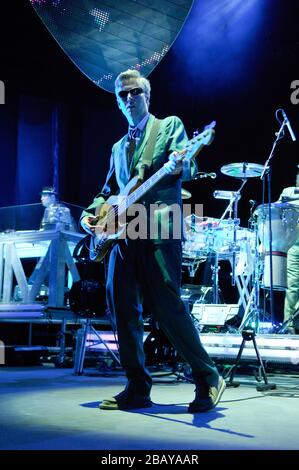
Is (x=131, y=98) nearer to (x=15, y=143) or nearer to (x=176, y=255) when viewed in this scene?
(x=176, y=255)

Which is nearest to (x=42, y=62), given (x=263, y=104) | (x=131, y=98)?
(x=263, y=104)

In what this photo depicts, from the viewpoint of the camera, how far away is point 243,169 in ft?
26.0

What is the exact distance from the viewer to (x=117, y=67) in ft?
25.0

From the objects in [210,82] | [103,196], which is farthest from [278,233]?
[210,82]

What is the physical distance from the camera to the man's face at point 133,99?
3.59 m

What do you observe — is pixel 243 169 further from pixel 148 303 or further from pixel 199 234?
pixel 148 303

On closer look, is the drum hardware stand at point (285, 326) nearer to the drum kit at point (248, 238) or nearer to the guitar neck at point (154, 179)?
the drum kit at point (248, 238)

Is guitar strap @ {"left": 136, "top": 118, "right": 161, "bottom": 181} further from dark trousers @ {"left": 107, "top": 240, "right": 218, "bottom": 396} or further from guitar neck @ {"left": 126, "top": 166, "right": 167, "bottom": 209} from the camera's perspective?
dark trousers @ {"left": 107, "top": 240, "right": 218, "bottom": 396}

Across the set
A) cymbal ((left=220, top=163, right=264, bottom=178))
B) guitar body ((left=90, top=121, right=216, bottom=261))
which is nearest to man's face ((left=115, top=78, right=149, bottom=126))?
guitar body ((left=90, top=121, right=216, bottom=261))

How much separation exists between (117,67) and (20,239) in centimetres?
371

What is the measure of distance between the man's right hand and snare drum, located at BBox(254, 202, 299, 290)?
3.87m

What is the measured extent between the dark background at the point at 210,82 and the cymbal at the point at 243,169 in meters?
2.55

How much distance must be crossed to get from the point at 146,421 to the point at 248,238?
18.8ft

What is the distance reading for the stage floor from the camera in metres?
2.38
